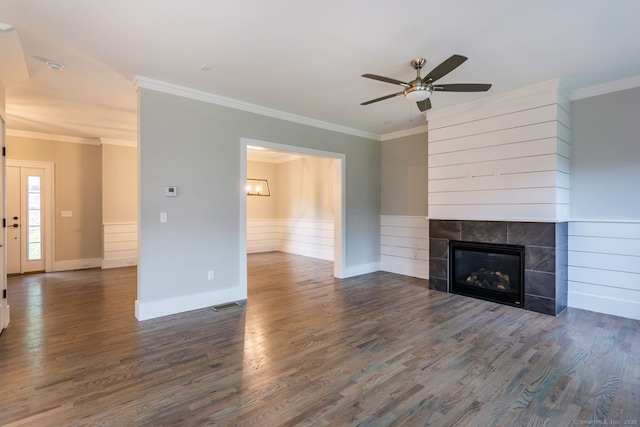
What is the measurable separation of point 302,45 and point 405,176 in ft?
12.2

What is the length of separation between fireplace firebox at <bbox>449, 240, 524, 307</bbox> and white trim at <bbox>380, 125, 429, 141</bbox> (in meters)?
2.19

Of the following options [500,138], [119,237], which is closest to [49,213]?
[119,237]

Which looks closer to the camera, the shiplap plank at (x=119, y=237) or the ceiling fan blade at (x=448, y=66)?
the ceiling fan blade at (x=448, y=66)

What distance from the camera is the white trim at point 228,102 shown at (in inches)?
143

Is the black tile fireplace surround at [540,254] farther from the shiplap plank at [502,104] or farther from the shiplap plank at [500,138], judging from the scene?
the shiplap plank at [502,104]

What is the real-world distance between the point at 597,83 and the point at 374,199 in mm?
3635

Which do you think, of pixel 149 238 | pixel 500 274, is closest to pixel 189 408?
pixel 149 238

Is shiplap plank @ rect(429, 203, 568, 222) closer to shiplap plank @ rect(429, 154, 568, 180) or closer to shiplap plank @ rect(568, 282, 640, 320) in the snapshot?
shiplap plank @ rect(429, 154, 568, 180)

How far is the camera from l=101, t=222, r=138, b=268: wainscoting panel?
6695 millimetres

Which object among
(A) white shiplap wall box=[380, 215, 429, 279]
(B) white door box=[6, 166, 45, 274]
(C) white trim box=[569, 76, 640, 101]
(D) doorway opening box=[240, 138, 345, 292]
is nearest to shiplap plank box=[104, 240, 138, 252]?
(B) white door box=[6, 166, 45, 274]

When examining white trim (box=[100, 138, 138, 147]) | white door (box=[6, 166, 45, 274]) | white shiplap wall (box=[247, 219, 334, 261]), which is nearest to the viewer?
white door (box=[6, 166, 45, 274])

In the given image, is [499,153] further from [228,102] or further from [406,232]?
[228,102]

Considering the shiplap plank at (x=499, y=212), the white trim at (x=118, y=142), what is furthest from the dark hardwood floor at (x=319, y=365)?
the white trim at (x=118, y=142)

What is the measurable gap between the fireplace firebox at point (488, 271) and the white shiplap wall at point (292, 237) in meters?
3.57
